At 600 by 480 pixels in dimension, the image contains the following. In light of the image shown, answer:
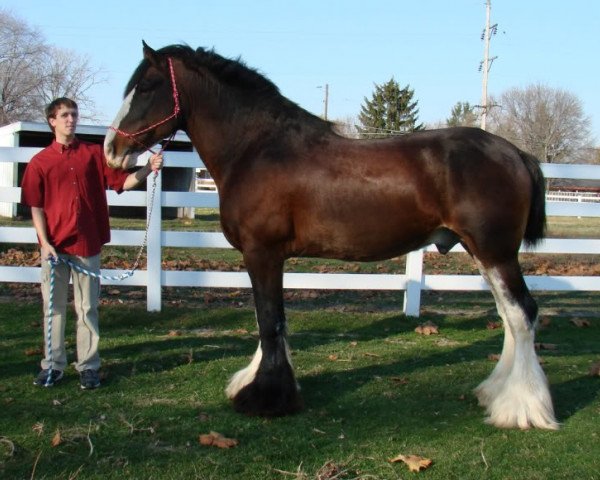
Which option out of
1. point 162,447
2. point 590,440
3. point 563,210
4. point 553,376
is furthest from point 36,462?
point 563,210

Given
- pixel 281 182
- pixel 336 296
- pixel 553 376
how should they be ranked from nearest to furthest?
pixel 281 182
pixel 553 376
pixel 336 296

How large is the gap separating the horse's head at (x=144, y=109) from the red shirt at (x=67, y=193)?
0.28 metres

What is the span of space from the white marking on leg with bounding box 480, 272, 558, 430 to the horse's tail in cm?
57

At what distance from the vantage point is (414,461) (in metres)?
3.51

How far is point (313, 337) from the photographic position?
657 cm

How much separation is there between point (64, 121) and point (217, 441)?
8.34 ft

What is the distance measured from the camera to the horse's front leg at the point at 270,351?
4.31 m

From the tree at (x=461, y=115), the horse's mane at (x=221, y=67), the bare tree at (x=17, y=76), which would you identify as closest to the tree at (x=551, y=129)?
the tree at (x=461, y=115)

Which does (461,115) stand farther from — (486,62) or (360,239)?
(360,239)

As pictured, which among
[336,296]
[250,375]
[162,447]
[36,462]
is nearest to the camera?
[36,462]

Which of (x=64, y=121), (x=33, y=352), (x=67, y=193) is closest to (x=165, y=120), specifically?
(x=64, y=121)

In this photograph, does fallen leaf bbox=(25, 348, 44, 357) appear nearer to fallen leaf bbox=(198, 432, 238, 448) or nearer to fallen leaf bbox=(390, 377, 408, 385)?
fallen leaf bbox=(198, 432, 238, 448)

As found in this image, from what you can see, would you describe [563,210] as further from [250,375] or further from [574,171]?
[250,375]

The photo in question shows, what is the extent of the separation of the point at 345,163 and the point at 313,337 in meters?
2.72
